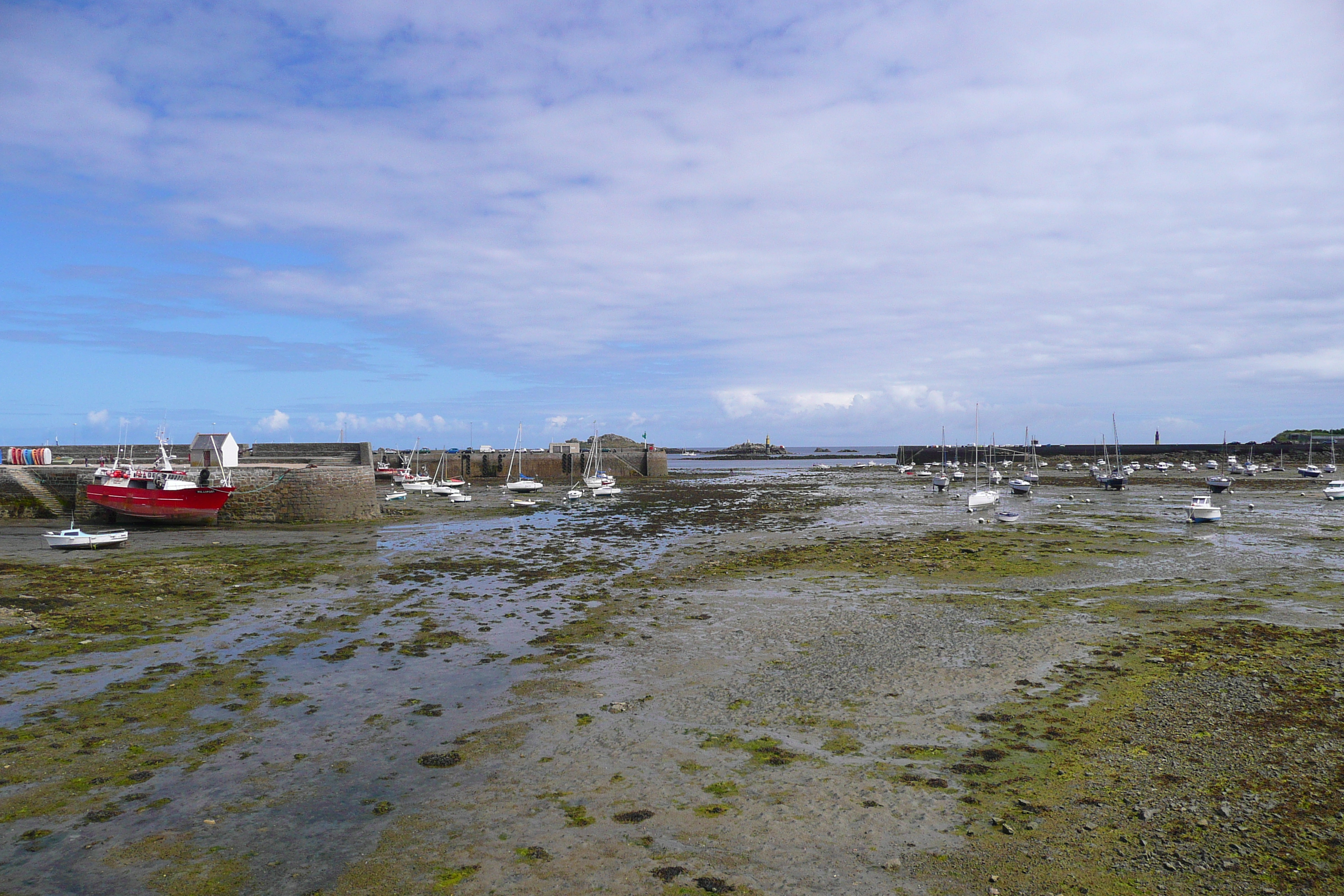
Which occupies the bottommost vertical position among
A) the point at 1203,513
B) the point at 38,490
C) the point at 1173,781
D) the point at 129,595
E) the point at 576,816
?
the point at 576,816

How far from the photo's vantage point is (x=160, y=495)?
109 feet

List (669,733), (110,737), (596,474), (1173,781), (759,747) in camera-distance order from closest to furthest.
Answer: (1173,781), (759,747), (110,737), (669,733), (596,474)

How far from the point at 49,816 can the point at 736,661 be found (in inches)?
363

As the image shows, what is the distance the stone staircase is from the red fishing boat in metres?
5.74

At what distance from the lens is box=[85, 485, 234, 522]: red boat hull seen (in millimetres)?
33219

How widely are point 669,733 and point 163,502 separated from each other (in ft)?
107

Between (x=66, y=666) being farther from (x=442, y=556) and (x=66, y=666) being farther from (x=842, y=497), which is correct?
(x=842, y=497)

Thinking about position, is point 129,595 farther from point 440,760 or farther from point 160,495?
point 160,495

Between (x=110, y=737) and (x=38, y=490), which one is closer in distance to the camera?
(x=110, y=737)

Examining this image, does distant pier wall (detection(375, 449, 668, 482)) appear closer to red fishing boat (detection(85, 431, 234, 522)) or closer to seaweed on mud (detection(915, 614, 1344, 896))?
red fishing boat (detection(85, 431, 234, 522))

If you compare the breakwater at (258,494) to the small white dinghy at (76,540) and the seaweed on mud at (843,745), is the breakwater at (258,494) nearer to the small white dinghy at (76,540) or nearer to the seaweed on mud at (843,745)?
the small white dinghy at (76,540)

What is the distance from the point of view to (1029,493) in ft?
190

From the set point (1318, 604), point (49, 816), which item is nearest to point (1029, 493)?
point (1318, 604)

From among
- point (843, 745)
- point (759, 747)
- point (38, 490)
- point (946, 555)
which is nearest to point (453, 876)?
point (759, 747)
